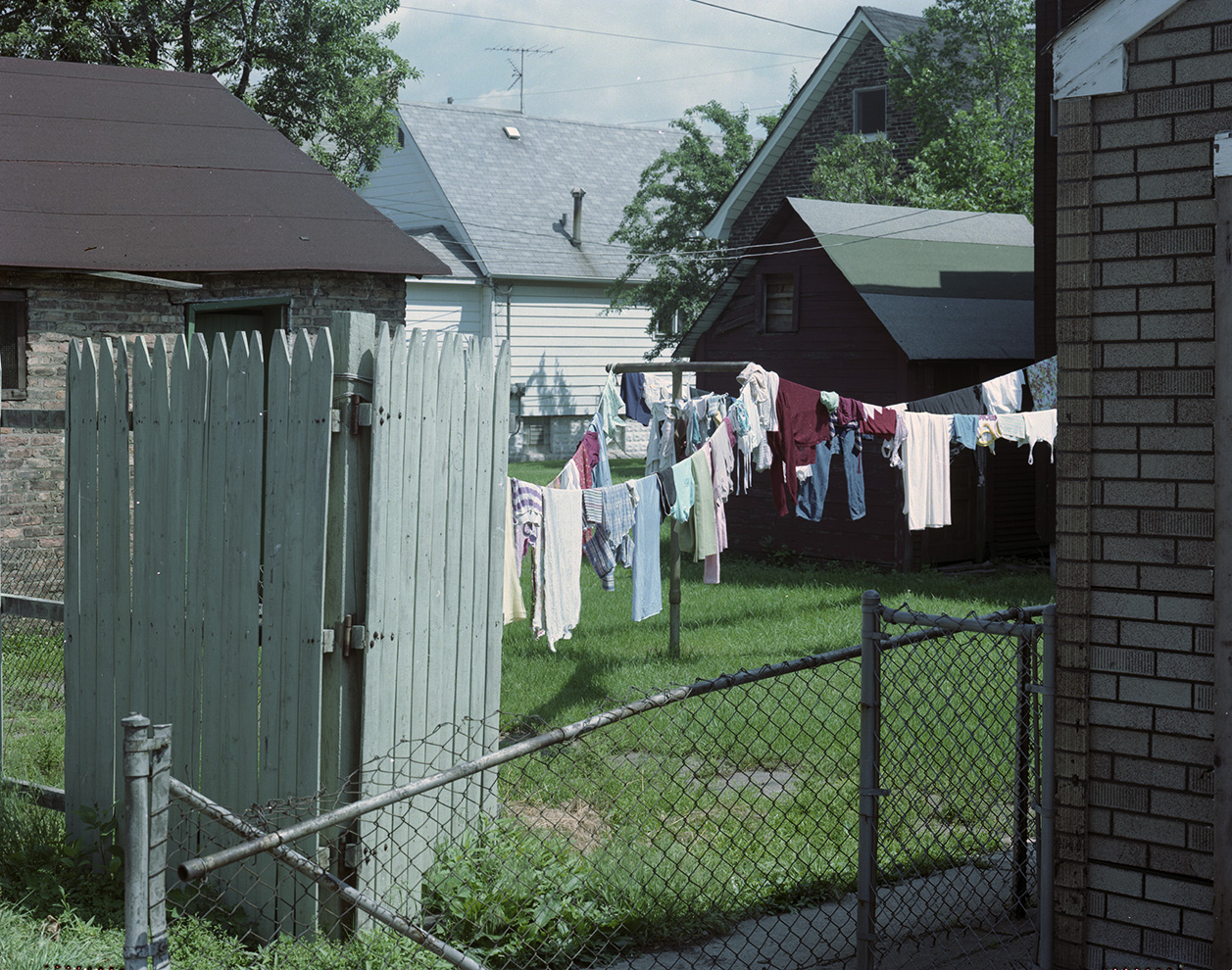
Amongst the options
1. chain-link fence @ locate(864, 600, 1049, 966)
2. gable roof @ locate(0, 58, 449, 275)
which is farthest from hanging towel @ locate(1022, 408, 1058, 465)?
chain-link fence @ locate(864, 600, 1049, 966)

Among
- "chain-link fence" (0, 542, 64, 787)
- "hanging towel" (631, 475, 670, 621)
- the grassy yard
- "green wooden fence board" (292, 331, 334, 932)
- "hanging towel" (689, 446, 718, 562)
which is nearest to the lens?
"green wooden fence board" (292, 331, 334, 932)

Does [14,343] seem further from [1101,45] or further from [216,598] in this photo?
[1101,45]

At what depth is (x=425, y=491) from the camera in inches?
190

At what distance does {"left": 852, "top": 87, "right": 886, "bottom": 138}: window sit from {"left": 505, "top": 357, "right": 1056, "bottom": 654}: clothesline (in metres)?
15.4

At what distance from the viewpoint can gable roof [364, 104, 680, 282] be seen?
1190 inches

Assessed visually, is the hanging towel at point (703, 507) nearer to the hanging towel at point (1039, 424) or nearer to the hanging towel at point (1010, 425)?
the hanging towel at point (1010, 425)

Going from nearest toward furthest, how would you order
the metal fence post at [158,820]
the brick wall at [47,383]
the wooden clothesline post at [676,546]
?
1. the metal fence post at [158,820]
2. the wooden clothesline post at [676,546]
3. the brick wall at [47,383]

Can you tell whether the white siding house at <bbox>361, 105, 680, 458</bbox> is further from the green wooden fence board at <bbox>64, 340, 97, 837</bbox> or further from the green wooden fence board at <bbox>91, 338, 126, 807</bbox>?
the green wooden fence board at <bbox>91, 338, 126, 807</bbox>

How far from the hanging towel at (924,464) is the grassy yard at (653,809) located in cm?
146

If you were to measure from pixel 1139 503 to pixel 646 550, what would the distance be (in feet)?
16.5

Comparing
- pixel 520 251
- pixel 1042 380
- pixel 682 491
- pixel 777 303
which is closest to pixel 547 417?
pixel 520 251

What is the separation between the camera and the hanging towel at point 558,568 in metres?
8.09

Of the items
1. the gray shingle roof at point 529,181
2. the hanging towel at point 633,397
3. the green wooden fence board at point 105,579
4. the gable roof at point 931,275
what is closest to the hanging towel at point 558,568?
A: the green wooden fence board at point 105,579

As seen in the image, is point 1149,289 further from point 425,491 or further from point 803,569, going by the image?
point 803,569
